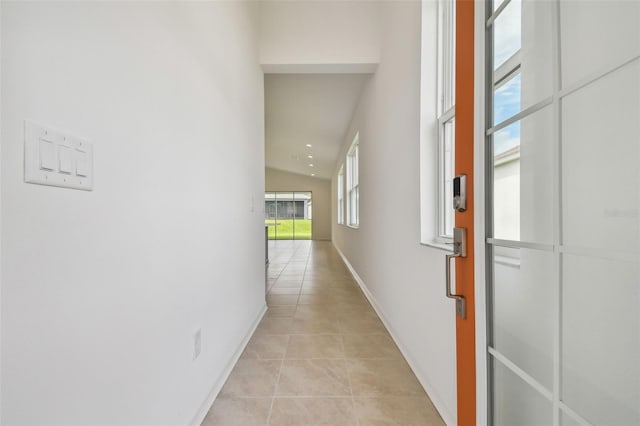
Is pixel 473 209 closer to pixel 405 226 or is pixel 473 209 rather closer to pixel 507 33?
pixel 507 33

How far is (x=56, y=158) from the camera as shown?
2.18 ft

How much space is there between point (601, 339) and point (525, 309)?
7.4 inches

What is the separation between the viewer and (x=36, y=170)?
Result: 0.60 metres

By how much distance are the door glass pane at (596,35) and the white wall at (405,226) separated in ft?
3.48

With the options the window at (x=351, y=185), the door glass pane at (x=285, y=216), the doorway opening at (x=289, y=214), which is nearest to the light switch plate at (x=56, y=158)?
the window at (x=351, y=185)

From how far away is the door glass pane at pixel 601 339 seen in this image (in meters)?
0.53

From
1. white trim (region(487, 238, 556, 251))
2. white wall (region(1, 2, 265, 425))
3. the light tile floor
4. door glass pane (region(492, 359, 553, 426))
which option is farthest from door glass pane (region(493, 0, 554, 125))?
the light tile floor

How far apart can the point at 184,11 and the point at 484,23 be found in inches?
49.7

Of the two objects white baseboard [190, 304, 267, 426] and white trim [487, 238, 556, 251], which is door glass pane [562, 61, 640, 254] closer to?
white trim [487, 238, 556, 251]

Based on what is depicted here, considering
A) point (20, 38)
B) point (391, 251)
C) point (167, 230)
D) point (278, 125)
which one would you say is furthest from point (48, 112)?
point (278, 125)

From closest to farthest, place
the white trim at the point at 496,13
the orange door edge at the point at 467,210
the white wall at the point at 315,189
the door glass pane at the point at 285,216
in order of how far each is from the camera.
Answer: the white trim at the point at 496,13 → the orange door edge at the point at 467,210 → the white wall at the point at 315,189 → the door glass pane at the point at 285,216

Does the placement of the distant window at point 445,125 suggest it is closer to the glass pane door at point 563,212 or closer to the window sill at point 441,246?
the window sill at point 441,246

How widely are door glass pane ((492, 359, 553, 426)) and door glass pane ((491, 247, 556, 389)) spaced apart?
5 cm

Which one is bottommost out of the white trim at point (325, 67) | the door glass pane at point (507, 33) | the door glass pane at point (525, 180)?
the door glass pane at point (525, 180)
